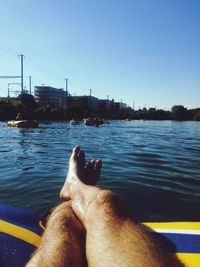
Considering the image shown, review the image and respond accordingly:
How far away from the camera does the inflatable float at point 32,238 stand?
2.14 meters

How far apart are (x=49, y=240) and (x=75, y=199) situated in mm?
612

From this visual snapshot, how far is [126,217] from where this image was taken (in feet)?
6.91

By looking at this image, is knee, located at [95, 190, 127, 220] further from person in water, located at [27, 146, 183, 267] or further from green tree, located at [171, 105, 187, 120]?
green tree, located at [171, 105, 187, 120]

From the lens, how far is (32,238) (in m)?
2.44

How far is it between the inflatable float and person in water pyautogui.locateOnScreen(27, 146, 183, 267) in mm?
202

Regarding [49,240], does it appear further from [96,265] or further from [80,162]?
[80,162]

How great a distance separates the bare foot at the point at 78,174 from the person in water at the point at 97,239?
0.59 metres

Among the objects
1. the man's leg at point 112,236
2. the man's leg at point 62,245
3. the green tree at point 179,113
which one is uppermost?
the green tree at point 179,113

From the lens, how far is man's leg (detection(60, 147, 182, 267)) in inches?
66.6

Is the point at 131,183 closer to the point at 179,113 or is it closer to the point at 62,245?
the point at 62,245

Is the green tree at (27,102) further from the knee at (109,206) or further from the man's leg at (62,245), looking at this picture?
the knee at (109,206)

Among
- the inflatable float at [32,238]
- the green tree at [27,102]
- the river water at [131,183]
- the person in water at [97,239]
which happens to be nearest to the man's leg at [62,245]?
the person in water at [97,239]

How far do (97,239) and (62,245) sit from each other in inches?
9.4

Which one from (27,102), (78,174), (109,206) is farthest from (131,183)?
(27,102)
